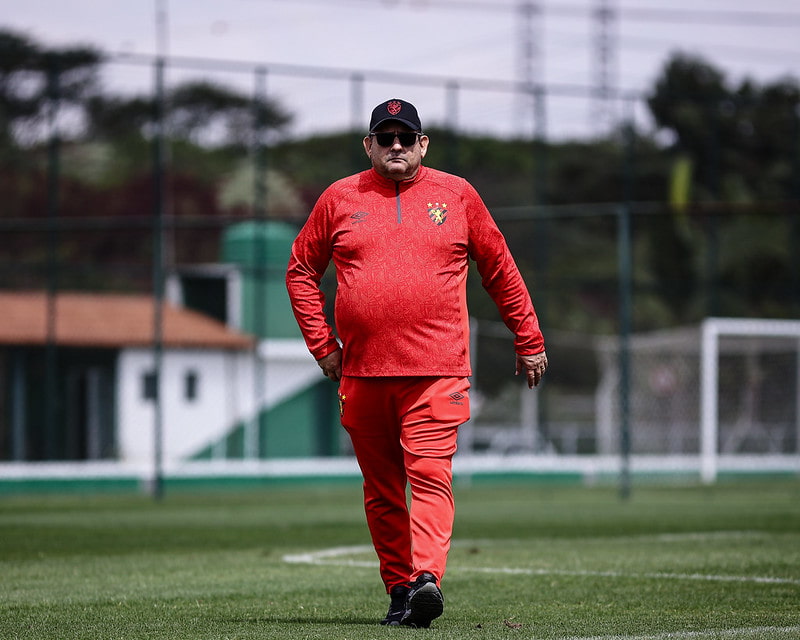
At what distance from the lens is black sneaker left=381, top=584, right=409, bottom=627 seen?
527cm

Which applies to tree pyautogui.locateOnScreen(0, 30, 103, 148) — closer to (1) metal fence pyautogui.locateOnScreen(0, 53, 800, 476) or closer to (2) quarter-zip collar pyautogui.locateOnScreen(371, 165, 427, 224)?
(1) metal fence pyautogui.locateOnScreen(0, 53, 800, 476)

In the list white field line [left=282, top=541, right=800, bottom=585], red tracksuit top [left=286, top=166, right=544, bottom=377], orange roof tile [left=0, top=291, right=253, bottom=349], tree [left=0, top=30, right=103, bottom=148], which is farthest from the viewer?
tree [left=0, top=30, right=103, bottom=148]

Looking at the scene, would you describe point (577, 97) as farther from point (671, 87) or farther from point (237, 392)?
point (671, 87)

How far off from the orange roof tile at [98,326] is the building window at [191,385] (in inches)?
20.5

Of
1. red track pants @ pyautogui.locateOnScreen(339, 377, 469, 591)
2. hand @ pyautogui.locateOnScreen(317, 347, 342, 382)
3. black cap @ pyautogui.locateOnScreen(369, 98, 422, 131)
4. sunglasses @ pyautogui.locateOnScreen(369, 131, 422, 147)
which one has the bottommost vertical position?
red track pants @ pyautogui.locateOnScreen(339, 377, 469, 591)

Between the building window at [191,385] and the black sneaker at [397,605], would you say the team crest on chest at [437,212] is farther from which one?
the building window at [191,385]

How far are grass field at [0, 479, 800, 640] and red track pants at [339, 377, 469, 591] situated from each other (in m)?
0.26

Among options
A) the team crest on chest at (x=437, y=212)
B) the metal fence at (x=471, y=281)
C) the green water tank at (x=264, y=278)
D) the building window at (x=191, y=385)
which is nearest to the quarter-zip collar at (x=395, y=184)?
the team crest on chest at (x=437, y=212)

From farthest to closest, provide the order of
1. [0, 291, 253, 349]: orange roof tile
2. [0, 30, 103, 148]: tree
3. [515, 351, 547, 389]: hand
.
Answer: [0, 30, 103, 148]: tree
[0, 291, 253, 349]: orange roof tile
[515, 351, 547, 389]: hand

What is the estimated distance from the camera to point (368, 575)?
721 cm

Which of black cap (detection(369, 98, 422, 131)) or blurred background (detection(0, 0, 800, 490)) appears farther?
blurred background (detection(0, 0, 800, 490))

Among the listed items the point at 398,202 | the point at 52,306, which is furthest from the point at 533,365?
the point at 52,306

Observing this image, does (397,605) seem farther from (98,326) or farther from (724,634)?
(98,326)

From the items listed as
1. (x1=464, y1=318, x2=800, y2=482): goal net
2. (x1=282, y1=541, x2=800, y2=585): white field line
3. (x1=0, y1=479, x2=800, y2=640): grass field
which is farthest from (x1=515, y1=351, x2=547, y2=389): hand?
(x1=464, y1=318, x2=800, y2=482): goal net
